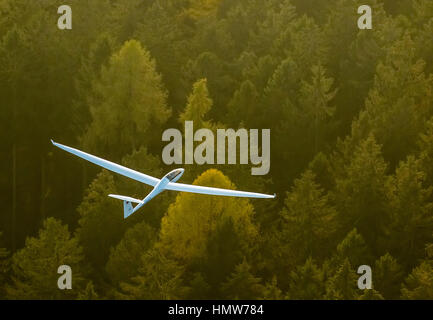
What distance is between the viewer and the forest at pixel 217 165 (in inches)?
3135

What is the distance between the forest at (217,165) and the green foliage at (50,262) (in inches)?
3.7

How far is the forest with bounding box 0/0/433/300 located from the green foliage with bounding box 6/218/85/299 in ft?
0.31

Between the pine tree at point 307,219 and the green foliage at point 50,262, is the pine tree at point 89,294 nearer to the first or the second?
the green foliage at point 50,262

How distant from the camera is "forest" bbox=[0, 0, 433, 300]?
79.6 metres

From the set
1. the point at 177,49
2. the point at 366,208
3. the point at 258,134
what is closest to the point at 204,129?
the point at 258,134

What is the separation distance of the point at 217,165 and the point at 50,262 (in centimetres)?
1202

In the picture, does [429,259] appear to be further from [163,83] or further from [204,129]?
[163,83]

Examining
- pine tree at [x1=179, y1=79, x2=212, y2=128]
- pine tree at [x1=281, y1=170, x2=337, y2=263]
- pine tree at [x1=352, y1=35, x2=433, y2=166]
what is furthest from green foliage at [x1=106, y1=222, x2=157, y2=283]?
pine tree at [x1=352, y1=35, x2=433, y2=166]

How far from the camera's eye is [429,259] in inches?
3209

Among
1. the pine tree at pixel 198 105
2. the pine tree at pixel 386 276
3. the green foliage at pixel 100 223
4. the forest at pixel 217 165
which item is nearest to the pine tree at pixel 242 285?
the forest at pixel 217 165

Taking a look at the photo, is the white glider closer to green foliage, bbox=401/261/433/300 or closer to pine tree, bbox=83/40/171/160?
green foliage, bbox=401/261/433/300

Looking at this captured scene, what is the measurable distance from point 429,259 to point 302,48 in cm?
2051

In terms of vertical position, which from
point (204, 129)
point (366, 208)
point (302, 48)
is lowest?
point (366, 208)

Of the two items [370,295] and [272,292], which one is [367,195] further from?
[272,292]
